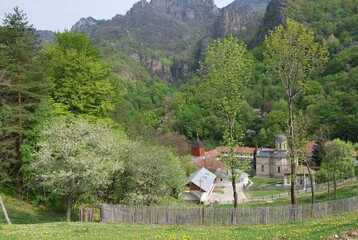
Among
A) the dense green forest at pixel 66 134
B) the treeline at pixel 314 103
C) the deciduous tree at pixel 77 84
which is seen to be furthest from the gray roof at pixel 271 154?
the deciduous tree at pixel 77 84

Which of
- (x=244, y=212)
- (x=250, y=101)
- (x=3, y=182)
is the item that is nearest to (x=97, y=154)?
(x=3, y=182)

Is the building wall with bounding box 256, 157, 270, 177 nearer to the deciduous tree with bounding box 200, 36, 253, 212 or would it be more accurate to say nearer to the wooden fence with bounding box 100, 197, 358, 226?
the deciduous tree with bounding box 200, 36, 253, 212

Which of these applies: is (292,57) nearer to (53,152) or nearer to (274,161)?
(53,152)

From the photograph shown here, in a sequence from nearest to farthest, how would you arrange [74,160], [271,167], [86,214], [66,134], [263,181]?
[86,214], [74,160], [66,134], [263,181], [271,167]

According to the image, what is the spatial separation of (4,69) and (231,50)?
21927 millimetres

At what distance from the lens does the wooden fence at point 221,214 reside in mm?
26797

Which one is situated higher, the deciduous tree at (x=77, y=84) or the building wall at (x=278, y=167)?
the deciduous tree at (x=77, y=84)

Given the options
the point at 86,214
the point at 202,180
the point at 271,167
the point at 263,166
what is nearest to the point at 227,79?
the point at 86,214

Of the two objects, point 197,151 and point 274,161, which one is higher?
point 197,151

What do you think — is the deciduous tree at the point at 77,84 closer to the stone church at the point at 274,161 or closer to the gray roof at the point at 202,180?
the gray roof at the point at 202,180

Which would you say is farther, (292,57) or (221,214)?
(292,57)

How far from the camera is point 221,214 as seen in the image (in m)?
27.1

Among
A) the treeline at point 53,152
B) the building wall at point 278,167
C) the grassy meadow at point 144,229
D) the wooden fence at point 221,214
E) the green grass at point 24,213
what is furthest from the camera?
the building wall at point 278,167

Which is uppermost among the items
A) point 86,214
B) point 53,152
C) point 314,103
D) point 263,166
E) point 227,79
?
point 314,103
